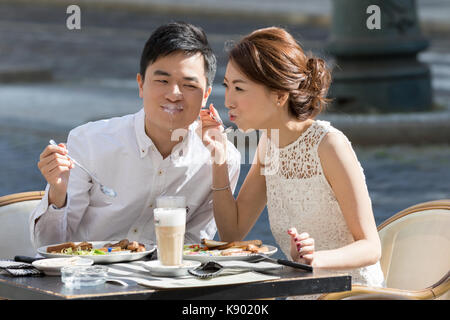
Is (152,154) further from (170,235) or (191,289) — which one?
(191,289)

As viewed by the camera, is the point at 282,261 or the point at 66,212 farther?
the point at 66,212

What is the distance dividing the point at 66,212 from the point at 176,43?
0.74 metres

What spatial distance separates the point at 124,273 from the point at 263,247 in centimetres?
51

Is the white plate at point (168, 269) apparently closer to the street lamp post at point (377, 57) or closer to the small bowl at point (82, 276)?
the small bowl at point (82, 276)

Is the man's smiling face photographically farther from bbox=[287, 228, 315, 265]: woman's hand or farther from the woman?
bbox=[287, 228, 315, 265]: woman's hand

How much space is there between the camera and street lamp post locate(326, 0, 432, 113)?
9.27 m

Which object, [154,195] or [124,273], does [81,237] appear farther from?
[124,273]

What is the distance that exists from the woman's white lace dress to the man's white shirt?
0.25m

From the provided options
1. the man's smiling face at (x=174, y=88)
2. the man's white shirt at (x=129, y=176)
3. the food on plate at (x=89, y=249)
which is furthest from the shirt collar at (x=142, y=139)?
the food on plate at (x=89, y=249)

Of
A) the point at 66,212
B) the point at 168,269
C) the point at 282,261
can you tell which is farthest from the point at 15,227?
the point at 282,261

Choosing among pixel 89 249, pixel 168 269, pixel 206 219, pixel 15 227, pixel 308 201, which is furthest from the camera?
pixel 15 227

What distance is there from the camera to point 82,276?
100 inches

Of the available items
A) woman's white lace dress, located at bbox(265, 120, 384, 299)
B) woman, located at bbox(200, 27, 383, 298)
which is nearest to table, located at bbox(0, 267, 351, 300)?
A: woman, located at bbox(200, 27, 383, 298)
